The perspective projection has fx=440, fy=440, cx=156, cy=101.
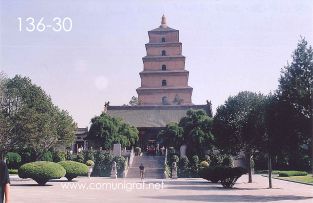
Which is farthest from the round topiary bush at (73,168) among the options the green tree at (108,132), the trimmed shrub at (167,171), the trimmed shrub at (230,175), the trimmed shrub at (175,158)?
the green tree at (108,132)

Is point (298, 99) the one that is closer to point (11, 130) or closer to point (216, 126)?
point (216, 126)

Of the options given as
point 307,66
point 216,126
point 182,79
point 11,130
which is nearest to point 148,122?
point 182,79

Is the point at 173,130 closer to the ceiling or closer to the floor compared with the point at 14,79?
closer to the floor

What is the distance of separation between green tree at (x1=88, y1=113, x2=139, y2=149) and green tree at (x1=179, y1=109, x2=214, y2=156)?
7.78 metres

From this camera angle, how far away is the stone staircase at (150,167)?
39.3 m

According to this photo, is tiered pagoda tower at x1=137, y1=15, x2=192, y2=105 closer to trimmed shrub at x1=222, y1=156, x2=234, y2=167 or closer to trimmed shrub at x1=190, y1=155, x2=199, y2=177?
trimmed shrub at x1=222, y1=156, x2=234, y2=167

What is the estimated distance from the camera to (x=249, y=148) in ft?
94.5

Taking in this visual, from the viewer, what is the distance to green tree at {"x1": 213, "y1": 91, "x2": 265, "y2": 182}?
27.3m

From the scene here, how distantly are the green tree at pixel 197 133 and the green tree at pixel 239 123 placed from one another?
1378 cm

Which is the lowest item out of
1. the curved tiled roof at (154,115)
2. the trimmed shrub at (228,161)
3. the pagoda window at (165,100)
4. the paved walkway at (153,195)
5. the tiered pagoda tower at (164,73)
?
the paved walkway at (153,195)

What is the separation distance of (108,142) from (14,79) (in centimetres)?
1271

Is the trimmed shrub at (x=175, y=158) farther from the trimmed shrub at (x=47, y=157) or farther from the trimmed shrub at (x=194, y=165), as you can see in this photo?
the trimmed shrub at (x=47, y=157)

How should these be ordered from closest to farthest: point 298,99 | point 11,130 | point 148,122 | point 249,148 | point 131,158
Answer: point 298,99 < point 249,148 < point 11,130 < point 131,158 < point 148,122

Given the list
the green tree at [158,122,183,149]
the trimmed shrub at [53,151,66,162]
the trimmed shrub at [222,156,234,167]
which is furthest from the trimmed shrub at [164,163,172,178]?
the trimmed shrub at [53,151,66,162]
